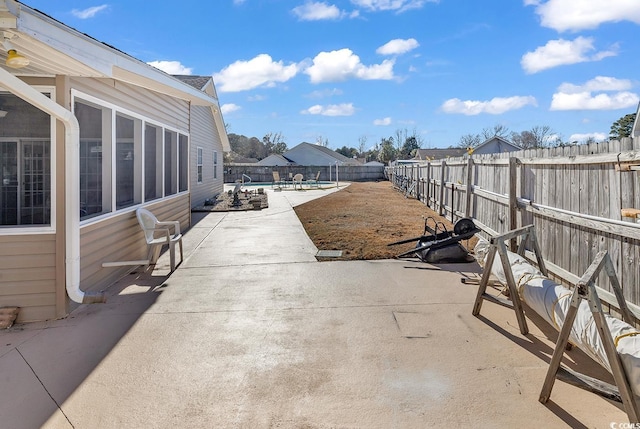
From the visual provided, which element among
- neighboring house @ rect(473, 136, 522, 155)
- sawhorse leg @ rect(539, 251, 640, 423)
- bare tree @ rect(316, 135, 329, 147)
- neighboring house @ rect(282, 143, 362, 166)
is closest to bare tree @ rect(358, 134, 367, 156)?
bare tree @ rect(316, 135, 329, 147)

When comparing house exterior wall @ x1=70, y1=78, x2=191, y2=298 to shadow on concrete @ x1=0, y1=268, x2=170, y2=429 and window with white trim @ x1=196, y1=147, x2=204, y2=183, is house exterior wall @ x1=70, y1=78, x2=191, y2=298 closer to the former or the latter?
shadow on concrete @ x1=0, y1=268, x2=170, y2=429

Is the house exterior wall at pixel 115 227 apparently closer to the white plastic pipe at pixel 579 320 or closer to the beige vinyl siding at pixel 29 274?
the beige vinyl siding at pixel 29 274

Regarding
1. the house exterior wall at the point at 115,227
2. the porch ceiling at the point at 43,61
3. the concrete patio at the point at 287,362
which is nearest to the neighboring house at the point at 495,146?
the house exterior wall at the point at 115,227

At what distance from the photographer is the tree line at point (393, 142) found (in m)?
55.7

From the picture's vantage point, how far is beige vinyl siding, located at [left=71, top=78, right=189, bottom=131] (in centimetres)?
434

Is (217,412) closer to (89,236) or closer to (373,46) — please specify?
(89,236)

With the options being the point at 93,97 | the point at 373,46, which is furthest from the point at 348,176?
the point at 93,97

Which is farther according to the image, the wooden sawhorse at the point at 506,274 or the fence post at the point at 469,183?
the fence post at the point at 469,183

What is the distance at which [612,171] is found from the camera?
3.21 m

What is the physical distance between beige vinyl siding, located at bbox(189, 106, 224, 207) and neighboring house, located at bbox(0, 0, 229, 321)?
655 centimetres

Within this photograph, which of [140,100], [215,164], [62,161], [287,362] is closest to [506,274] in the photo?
[287,362]

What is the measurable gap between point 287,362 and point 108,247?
3082 millimetres

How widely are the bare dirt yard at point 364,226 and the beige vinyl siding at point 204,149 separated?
11.4 feet

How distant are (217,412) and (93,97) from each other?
12.2ft
